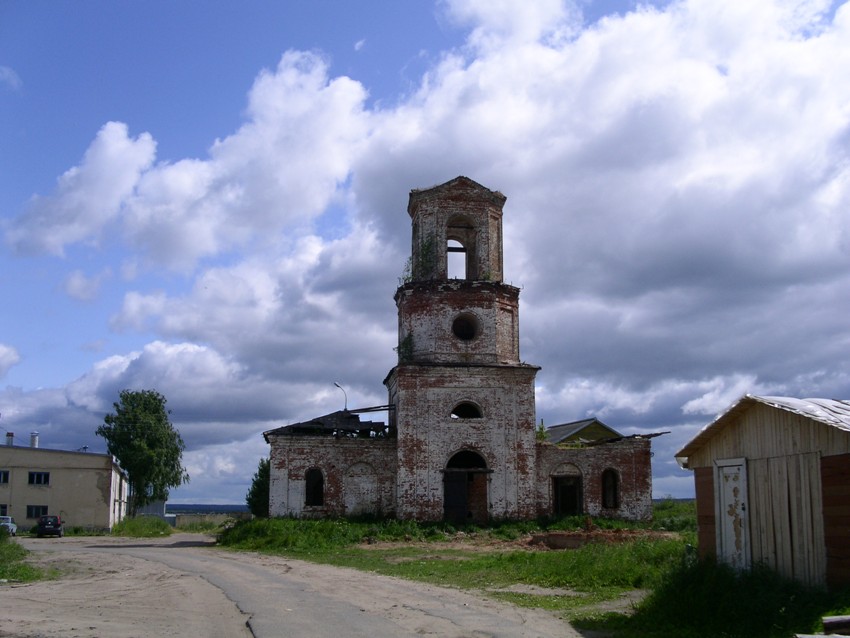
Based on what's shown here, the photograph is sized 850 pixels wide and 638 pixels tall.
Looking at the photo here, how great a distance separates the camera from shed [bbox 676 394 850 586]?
405 inches

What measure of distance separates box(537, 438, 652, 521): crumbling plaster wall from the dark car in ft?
78.5

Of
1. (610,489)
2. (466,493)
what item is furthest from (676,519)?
(466,493)

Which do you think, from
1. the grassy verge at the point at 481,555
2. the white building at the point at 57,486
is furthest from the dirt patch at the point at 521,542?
the white building at the point at 57,486

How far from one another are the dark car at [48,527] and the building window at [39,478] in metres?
4.60

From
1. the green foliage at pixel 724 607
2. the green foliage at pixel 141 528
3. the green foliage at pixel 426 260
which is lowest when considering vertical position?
the green foliage at pixel 141 528

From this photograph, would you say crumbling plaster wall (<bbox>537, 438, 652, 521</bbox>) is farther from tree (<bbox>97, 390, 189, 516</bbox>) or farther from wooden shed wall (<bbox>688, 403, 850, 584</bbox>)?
tree (<bbox>97, 390, 189, 516</bbox>)

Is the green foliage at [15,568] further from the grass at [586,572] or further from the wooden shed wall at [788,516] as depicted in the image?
the wooden shed wall at [788,516]

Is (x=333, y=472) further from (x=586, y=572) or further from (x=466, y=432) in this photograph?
(x=586, y=572)

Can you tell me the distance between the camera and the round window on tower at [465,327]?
31.0 metres

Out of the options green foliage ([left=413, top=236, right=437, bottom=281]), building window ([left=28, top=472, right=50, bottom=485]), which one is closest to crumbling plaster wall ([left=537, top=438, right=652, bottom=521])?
green foliage ([left=413, top=236, right=437, bottom=281])

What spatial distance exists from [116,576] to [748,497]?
1398cm

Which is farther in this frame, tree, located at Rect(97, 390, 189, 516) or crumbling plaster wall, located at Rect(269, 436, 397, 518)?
tree, located at Rect(97, 390, 189, 516)

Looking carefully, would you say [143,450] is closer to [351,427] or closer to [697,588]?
[351,427]

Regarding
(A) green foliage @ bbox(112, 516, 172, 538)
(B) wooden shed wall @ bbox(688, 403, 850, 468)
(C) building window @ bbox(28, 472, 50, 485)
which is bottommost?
(A) green foliage @ bbox(112, 516, 172, 538)
